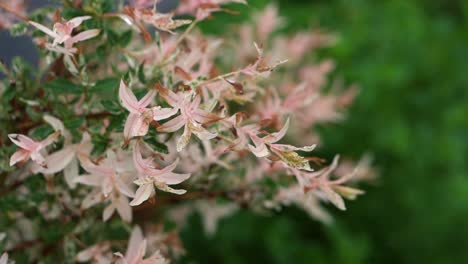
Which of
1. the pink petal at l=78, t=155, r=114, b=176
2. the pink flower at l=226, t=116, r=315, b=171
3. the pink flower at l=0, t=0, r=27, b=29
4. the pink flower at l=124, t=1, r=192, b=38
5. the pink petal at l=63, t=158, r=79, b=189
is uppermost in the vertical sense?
the pink flower at l=124, t=1, r=192, b=38

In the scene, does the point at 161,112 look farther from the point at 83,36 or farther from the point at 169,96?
the point at 83,36

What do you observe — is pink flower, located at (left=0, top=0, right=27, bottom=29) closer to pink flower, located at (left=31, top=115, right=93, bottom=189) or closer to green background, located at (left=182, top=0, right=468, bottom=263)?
pink flower, located at (left=31, top=115, right=93, bottom=189)

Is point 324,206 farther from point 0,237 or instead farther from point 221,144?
point 0,237

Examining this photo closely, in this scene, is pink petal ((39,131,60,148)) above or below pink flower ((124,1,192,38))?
below

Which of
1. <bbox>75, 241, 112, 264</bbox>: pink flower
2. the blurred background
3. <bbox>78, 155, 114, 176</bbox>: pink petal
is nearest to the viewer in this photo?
<bbox>78, 155, 114, 176</bbox>: pink petal

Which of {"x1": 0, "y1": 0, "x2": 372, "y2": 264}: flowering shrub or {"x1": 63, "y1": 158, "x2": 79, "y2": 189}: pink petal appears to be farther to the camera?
{"x1": 63, "y1": 158, "x2": 79, "y2": 189}: pink petal

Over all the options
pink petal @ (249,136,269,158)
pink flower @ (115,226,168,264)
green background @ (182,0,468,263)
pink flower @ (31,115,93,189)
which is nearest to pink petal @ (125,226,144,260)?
pink flower @ (115,226,168,264)

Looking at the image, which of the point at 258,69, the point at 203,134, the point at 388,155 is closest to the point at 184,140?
the point at 203,134
